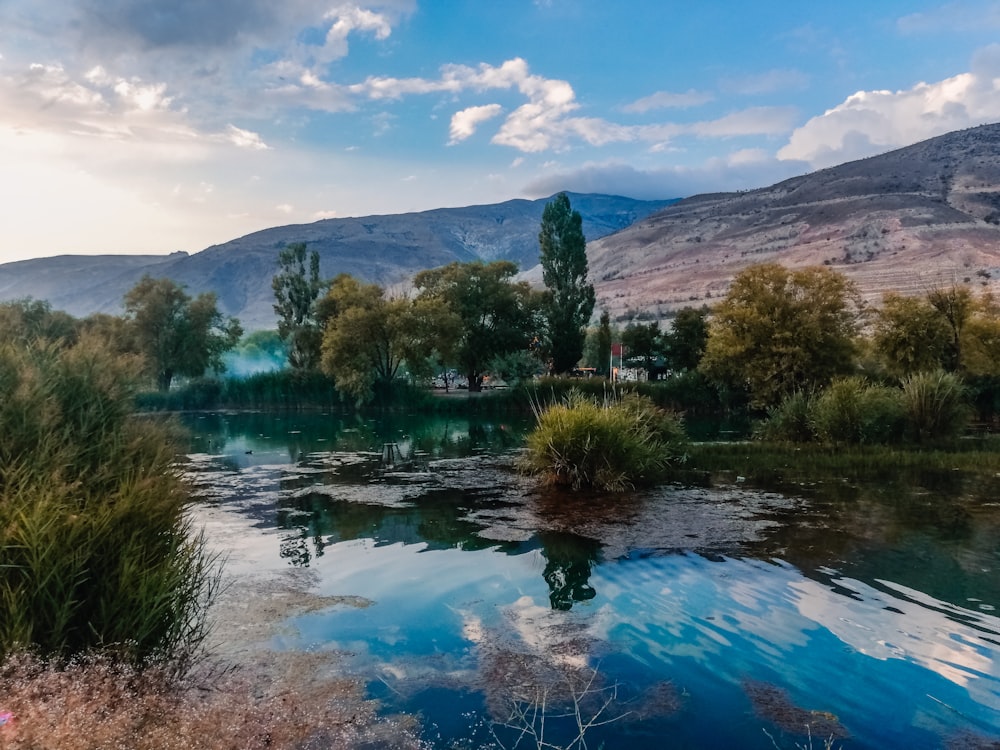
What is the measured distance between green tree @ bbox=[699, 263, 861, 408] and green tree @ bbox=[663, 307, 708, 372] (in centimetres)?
1940

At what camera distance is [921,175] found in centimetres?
12025

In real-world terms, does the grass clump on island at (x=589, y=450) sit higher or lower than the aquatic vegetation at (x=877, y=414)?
higher

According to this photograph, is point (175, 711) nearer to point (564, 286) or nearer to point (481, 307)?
point (564, 286)

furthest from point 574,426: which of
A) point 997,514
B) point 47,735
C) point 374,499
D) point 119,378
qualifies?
point 47,735

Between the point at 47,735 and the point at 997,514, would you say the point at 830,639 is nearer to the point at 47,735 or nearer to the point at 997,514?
the point at 47,735

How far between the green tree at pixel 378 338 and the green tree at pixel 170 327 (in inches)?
507

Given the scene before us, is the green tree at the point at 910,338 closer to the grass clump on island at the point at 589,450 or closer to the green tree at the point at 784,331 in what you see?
the green tree at the point at 784,331

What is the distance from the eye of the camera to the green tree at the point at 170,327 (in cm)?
5300

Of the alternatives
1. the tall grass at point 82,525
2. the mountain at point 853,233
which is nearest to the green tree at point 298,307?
the tall grass at point 82,525

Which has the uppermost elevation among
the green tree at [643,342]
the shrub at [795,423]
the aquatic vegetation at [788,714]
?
the aquatic vegetation at [788,714]

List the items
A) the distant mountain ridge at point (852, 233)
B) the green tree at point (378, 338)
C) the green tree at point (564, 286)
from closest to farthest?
the green tree at point (378, 338) → the green tree at point (564, 286) → the distant mountain ridge at point (852, 233)

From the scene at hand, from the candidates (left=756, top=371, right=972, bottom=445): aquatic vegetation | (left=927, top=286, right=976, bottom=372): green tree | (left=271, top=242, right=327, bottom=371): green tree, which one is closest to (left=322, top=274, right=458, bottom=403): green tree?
(left=271, top=242, right=327, bottom=371): green tree

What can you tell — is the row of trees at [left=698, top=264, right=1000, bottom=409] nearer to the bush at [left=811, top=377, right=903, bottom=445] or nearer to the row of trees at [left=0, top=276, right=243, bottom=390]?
the bush at [left=811, top=377, right=903, bottom=445]

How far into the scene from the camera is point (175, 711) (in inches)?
184
